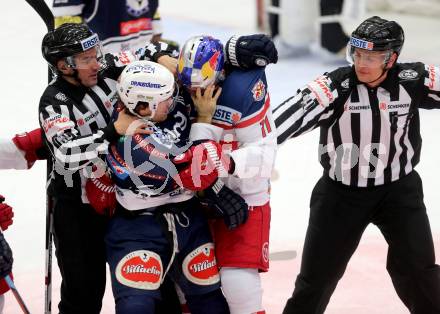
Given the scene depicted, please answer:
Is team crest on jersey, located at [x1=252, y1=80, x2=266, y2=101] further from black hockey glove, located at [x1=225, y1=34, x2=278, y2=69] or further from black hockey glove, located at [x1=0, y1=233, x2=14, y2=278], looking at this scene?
black hockey glove, located at [x1=0, y1=233, x2=14, y2=278]

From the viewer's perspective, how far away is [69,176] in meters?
3.57

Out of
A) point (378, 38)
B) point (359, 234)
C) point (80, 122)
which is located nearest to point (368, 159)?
point (359, 234)

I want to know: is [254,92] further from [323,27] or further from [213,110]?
[323,27]

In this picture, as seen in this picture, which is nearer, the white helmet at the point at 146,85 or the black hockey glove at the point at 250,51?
the white helmet at the point at 146,85

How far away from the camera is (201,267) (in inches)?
132

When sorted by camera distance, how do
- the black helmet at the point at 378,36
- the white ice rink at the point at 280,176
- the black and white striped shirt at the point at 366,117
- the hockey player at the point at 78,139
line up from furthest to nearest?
the white ice rink at the point at 280,176, the black and white striped shirt at the point at 366,117, the black helmet at the point at 378,36, the hockey player at the point at 78,139

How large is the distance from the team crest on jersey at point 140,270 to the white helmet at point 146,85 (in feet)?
1.53

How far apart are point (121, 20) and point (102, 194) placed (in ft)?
6.82

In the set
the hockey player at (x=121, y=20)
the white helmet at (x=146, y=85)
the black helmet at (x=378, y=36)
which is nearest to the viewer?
the white helmet at (x=146, y=85)

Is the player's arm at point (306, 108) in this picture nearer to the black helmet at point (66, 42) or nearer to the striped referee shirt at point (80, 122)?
the striped referee shirt at point (80, 122)

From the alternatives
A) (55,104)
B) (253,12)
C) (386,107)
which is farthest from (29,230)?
(253,12)

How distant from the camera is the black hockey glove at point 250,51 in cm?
336

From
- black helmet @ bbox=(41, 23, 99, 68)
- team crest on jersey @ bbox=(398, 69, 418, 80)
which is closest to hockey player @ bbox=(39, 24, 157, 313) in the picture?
black helmet @ bbox=(41, 23, 99, 68)

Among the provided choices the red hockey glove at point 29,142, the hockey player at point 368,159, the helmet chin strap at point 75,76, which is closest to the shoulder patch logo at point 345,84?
the hockey player at point 368,159
